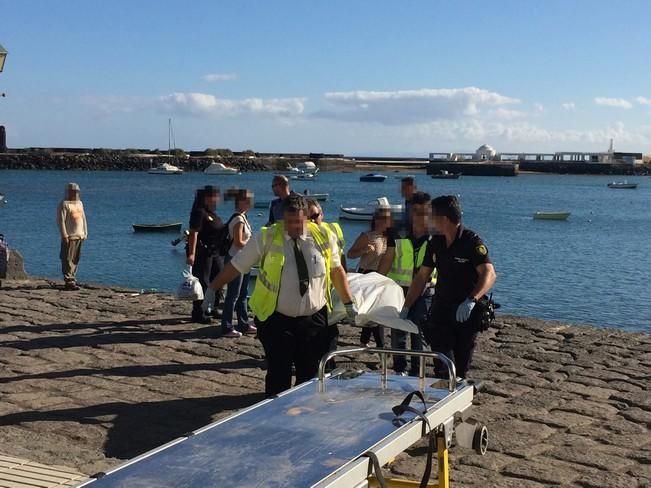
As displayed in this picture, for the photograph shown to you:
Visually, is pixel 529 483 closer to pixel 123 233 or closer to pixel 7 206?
pixel 123 233

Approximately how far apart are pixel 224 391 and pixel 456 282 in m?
2.74

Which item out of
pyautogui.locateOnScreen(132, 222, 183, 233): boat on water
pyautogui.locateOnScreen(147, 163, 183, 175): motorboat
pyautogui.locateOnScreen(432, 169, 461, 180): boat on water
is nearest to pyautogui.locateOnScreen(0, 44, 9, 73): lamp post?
pyautogui.locateOnScreen(132, 222, 183, 233): boat on water

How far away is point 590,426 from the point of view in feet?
24.9

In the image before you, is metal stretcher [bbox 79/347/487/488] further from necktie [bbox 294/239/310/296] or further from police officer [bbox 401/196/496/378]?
police officer [bbox 401/196/496/378]

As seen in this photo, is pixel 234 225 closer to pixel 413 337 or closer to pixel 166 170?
pixel 413 337

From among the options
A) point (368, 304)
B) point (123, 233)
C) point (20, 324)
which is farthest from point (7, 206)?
point (368, 304)

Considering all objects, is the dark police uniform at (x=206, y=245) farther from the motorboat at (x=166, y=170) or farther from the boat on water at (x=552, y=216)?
the motorboat at (x=166, y=170)

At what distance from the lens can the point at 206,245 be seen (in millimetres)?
11531

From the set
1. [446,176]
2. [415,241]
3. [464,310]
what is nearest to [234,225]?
[415,241]

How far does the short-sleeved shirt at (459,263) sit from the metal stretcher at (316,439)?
1.82 meters

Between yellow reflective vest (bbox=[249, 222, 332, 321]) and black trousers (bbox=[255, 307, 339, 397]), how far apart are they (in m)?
0.10

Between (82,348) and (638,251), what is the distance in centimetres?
4153

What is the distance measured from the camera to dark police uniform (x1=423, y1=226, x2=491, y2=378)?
276 inches

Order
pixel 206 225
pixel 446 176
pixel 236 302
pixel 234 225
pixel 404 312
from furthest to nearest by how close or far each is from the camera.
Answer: pixel 446 176 < pixel 206 225 < pixel 236 302 < pixel 234 225 < pixel 404 312
